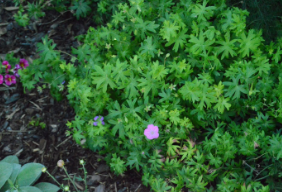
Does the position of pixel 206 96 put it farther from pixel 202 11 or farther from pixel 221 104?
pixel 202 11

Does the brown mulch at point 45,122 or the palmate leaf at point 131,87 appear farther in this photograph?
the brown mulch at point 45,122

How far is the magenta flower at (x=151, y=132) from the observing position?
7.57 feet

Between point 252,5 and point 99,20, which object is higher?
point 252,5

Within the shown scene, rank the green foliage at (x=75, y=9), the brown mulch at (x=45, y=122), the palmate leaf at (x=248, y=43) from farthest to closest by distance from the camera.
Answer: the green foliage at (x=75, y=9), the brown mulch at (x=45, y=122), the palmate leaf at (x=248, y=43)

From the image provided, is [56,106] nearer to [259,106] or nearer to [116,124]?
[116,124]

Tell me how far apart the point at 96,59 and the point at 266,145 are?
5.27 feet

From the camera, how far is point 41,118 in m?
3.33

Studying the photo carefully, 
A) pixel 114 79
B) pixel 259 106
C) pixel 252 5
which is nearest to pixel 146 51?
pixel 114 79

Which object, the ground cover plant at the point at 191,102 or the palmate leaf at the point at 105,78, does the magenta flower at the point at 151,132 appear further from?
the palmate leaf at the point at 105,78

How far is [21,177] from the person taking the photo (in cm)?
269

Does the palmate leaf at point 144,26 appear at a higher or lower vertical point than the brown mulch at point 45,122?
higher

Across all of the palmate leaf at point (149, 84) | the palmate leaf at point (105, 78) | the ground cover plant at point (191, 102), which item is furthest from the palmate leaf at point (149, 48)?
the palmate leaf at point (105, 78)

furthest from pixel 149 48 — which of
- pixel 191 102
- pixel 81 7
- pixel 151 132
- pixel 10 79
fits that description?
pixel 10 79

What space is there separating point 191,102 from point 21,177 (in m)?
1.65
